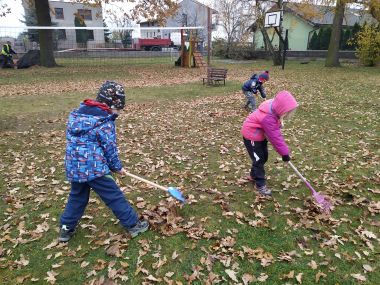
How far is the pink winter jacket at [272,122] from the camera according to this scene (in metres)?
4.03

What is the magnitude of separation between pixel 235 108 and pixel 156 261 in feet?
24.6

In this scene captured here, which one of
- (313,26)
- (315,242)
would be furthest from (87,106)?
(313,26)

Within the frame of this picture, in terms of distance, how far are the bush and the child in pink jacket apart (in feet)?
65.0

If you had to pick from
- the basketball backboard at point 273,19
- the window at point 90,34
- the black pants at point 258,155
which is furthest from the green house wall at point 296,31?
the black pants at point 258,155

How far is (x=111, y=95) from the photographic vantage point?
3.33m

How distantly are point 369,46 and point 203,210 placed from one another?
21.3 metres

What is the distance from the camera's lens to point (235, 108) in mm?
10367

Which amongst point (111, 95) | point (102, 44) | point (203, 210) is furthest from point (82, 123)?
point (102, 44)

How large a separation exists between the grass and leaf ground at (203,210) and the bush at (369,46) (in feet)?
45.4

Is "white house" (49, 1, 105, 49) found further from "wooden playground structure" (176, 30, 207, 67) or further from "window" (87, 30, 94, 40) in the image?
"wooden playground structure" (176, 30, 207, 67)

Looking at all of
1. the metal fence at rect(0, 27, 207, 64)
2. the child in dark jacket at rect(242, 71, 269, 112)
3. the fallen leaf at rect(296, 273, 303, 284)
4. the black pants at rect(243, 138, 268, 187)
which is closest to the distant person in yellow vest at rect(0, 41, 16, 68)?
the metal fence at rect(0, 27, 207, 64)

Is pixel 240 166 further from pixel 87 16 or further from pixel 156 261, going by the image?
pixel 87 16

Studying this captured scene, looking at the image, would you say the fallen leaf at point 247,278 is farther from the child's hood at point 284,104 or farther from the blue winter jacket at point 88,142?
the child's hood at point 284,104

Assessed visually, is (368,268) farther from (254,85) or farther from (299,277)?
(254,85)
